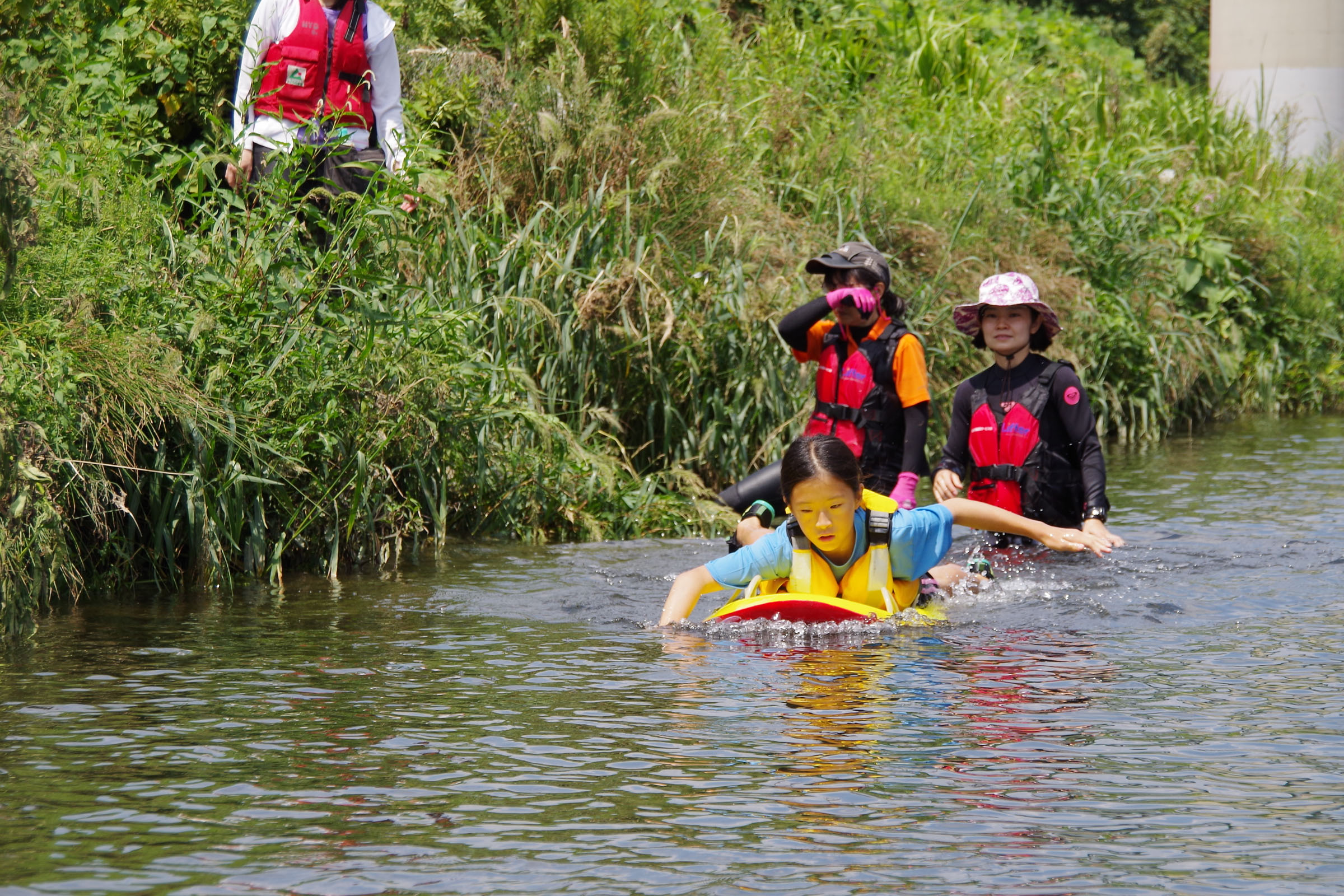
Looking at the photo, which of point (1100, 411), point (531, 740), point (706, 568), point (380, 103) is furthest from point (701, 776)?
point (1100, 411)

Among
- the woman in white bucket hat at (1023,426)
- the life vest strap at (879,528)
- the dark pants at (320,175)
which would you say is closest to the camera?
the life vest strap at (879,528)

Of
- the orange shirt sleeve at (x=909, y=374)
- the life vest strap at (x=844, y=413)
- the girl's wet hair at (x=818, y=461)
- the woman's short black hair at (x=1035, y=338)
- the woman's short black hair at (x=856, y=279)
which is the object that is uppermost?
the woman's short black hair at (x=856, y=279)

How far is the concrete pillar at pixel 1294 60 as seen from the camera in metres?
18.6

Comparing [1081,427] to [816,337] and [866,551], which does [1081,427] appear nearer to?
[816,337]

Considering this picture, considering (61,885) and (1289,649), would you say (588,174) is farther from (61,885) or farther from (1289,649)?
(61,885)

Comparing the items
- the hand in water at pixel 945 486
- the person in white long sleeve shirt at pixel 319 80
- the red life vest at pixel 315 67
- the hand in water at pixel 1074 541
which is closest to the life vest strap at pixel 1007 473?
the hand in water at pixel 945 486

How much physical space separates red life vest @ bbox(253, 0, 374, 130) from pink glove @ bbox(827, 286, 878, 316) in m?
2.55

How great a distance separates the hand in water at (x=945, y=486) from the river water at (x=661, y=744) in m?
0.46

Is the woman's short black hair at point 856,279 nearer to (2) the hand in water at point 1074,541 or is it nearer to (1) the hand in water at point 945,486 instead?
(1) the hand in water at point 945,486

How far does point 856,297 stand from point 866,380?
354mm

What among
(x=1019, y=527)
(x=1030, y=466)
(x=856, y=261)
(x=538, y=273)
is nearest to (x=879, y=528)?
(x=1019, y=527)

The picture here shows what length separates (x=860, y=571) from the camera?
6148 millimetres

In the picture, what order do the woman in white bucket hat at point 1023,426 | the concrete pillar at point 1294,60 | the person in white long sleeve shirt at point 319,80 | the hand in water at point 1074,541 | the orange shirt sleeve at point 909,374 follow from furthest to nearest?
1. the concrete pillar at point 1294,60
2. the person in white long sleeve shirt at point 319,80
3. the woman in white bucket hat at point 1023,426
4. the orange shirt sleeve at point 909,374
5. the hand in water at point 1074,541

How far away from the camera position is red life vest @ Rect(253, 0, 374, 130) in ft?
26.4
